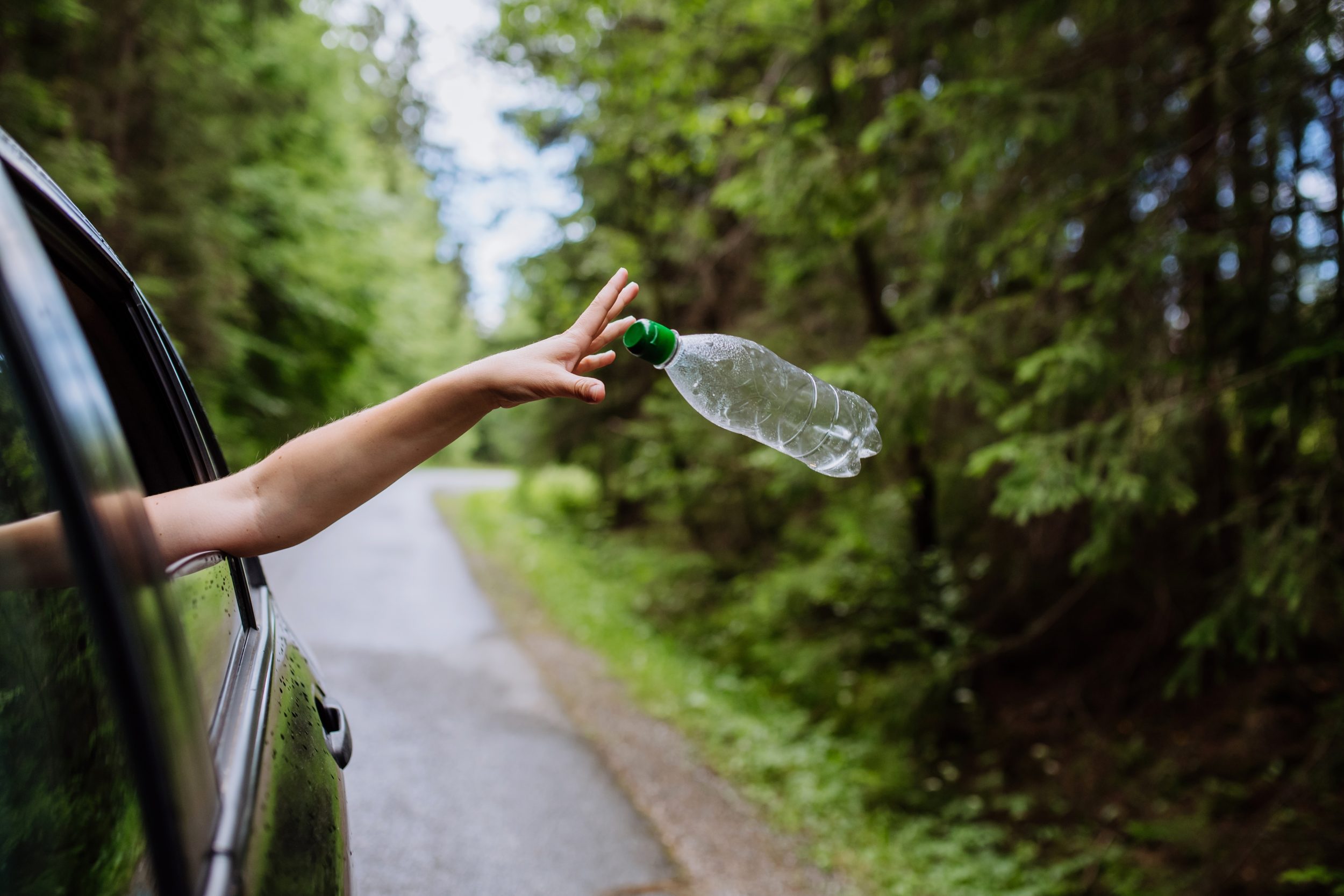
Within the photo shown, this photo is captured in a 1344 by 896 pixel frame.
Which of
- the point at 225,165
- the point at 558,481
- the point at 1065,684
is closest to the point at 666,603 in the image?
the point at 1065,684

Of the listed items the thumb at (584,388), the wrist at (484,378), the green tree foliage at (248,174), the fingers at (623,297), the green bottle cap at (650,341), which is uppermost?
the green tree foliage at (248,174)

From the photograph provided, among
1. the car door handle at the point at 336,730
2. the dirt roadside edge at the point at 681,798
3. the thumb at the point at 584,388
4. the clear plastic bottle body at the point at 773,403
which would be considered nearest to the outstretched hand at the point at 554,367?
the thumb at the point at 584,388

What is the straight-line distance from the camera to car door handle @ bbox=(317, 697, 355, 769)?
1.93 m

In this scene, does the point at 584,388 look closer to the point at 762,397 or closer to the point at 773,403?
the point at 762,397

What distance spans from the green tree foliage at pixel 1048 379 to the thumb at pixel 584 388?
271cm

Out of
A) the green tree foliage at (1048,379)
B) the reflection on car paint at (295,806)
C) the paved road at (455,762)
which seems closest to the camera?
the reflection on car paint at (295,806)

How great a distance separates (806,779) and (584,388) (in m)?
4.77

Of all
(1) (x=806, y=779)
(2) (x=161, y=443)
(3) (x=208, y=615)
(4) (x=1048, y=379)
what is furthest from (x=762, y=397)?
(1) (x=806, y=779)

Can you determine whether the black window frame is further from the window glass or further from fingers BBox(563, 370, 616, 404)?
fingers BBox(563, 370, 616, 404)

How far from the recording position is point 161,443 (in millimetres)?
1790

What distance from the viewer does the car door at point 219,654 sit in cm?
106

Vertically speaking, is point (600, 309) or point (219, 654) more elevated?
point (600, 309)

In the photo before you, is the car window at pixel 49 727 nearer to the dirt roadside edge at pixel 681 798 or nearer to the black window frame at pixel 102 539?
the black window frame at pixel 102 539

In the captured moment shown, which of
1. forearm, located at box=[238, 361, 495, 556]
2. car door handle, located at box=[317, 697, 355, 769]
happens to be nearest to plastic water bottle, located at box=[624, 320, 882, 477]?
forearm, located at box=[238, 361, 495, 556]
